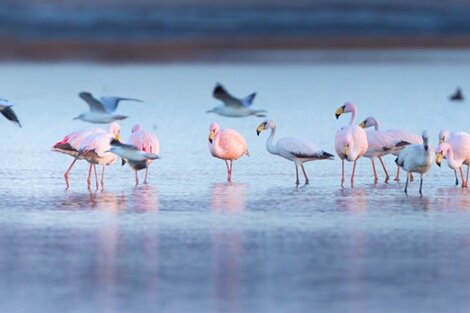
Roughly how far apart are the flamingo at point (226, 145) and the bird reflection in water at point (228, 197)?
747 mm

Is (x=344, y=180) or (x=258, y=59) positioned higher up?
(x=258, y=59)

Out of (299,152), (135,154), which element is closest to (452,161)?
(299,152)

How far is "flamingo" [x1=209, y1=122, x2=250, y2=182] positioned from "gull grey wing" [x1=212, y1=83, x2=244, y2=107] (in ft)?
9.52

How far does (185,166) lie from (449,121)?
6047 millimetres

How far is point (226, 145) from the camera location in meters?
14.1

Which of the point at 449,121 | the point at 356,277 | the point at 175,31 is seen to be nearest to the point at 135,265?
the point at 356,277

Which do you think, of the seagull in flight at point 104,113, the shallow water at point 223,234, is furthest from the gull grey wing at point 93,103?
the shallow water at point 223,234

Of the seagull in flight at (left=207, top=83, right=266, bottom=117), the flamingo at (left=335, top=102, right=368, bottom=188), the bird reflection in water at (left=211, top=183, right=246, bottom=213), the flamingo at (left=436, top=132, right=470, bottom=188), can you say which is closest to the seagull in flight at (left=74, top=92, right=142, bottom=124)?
the seagull in flight at (left=207, top=83, right=266, bottom=117)

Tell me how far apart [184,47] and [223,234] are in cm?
3776

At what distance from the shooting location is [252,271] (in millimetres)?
9133

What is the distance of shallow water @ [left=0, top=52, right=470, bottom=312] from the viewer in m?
8.41

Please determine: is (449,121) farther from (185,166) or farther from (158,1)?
(158,1)

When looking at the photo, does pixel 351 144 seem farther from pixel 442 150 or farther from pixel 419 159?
pixel 419 159

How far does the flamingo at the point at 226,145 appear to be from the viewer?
14.0 m
